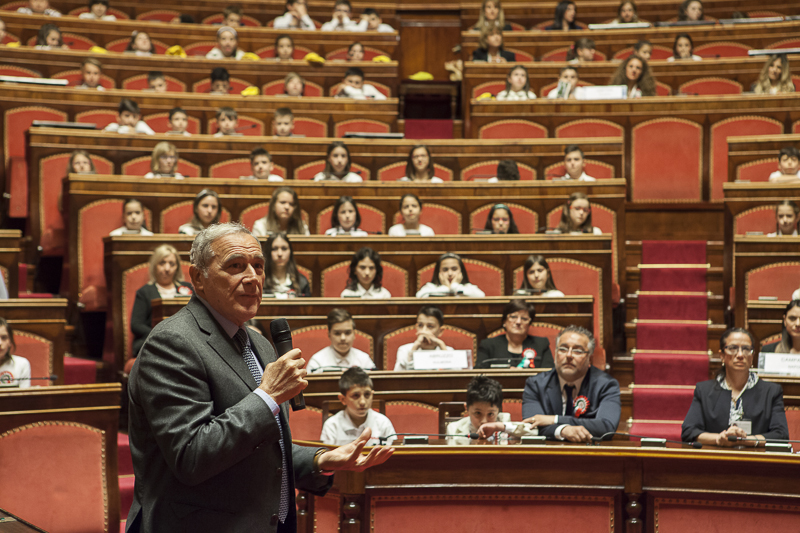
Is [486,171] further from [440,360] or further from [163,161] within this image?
[440,360]

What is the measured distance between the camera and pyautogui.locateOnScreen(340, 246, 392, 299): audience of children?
293 centimetres

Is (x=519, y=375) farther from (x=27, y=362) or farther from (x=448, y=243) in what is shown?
(x=27, y=362)

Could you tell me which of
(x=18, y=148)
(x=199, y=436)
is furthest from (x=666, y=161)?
(x=199, y=436)

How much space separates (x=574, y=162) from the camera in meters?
3.66

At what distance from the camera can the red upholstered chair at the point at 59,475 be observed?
6.22ft

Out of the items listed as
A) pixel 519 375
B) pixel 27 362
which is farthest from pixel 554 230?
pixel 27 362

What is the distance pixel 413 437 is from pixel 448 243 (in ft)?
4.89

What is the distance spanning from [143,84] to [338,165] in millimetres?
1556

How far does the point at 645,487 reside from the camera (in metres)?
1.73

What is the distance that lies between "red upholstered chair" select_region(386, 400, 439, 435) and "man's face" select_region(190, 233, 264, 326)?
57.4 inches

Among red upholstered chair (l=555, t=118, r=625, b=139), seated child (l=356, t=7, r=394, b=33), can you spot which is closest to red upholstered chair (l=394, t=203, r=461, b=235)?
red upholstered chair (l=555, t=118, r=625, b=139)

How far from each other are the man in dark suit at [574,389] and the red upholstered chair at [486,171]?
192 cm

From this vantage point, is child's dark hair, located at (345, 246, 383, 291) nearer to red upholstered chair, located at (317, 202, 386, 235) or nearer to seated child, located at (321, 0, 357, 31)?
red upholstered chair, located at (317, 202, 386, 235)

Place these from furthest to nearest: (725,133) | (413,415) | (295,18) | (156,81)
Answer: (295,18), (156,81), (725,133), (413,415)
